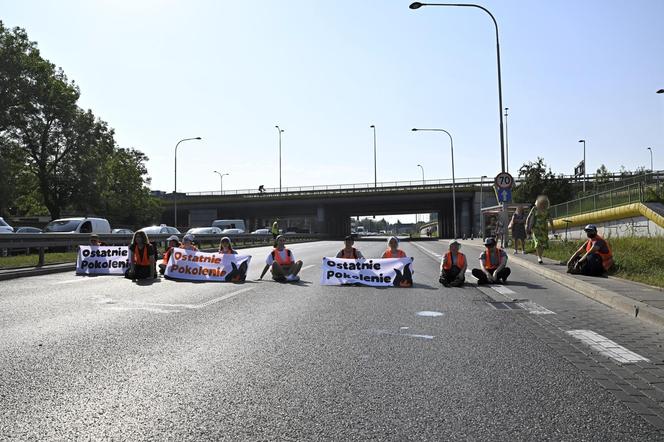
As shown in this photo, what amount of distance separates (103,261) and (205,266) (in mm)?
3535

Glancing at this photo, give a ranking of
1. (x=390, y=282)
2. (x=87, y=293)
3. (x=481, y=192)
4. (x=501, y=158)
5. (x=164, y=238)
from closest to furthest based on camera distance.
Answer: (x=87, y=293) < (x=390, y=282) < (x=501, y=158) < (x=164, y=238) < (x=481, y=192)

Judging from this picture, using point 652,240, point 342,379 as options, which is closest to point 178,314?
point 342,379

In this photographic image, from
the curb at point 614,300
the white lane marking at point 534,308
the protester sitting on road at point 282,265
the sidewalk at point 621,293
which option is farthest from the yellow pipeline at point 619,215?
the protester sitting on road at point 282,265

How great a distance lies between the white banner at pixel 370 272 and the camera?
12.7m

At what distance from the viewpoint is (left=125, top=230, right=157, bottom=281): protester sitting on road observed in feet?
46.6

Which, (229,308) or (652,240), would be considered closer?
(229,308)

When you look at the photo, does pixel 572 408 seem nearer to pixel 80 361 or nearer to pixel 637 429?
pixel 637 429

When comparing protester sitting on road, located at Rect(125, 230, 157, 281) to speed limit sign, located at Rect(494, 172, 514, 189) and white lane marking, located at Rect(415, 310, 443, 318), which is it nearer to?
white lane marking, located at Rect(415, 310, 443, 318)

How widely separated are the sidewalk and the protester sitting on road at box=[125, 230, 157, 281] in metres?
9.71

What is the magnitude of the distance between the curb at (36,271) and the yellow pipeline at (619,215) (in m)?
20.5

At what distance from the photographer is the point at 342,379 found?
4820 millimetres

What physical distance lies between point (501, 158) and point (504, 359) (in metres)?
20.3

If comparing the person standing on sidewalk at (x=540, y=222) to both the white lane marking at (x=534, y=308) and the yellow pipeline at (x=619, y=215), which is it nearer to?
the yellow pipeline at (x=619, y=215)

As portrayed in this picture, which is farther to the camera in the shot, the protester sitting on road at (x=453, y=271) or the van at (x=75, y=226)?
the van at (x=75, y=226)
